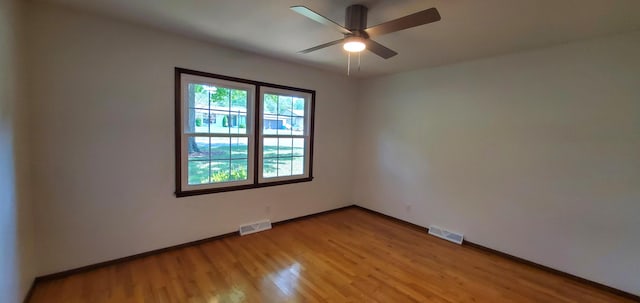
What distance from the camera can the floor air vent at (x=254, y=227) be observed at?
12.0 feet

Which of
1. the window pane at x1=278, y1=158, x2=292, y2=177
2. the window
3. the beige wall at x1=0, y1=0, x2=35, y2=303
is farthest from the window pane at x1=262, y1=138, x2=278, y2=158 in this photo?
the beige wall at x1=0, y1=0, x2=35, y2=303

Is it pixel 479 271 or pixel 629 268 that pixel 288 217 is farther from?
pixel 629 268

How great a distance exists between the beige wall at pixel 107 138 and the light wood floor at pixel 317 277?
0.31 m

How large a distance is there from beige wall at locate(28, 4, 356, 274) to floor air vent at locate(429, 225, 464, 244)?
2.96 metres

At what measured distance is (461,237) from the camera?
366 centimetres

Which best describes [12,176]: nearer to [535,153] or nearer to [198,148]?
[198,148]

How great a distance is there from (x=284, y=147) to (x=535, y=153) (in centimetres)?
323

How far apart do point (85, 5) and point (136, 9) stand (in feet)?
1.39

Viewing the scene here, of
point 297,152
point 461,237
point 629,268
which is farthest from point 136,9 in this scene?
point 629,268

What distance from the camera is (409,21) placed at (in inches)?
73.0

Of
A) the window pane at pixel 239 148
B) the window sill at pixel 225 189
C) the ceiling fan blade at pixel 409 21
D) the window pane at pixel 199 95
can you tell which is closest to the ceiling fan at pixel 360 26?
the ceiling fan blade at pixel 409 21

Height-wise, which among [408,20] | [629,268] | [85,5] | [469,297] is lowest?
[469,297]

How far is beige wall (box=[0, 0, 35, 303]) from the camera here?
1.74 metres

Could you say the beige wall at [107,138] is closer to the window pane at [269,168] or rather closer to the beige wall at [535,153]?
the window pane at [269,168]
